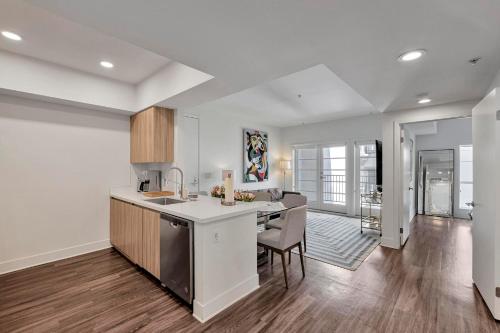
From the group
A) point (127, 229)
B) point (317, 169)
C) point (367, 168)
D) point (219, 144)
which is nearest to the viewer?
point (127, 229)

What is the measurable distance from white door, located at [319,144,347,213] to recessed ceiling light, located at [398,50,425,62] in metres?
4.53

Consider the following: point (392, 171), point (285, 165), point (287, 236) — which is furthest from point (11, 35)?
point (285, 165)

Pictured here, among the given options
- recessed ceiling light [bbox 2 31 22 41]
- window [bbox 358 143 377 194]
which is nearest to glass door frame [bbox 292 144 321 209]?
window [bbox 358 143 377 194]

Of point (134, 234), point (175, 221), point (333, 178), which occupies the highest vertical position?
point (333, 178)

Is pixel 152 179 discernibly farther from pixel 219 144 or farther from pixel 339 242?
pixel 339 242

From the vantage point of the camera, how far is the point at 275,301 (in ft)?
7.18

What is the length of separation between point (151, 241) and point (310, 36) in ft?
8.34

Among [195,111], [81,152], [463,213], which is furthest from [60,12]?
[463,213]

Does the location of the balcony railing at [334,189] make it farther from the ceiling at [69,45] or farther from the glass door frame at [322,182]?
the ceiling at [69,45]

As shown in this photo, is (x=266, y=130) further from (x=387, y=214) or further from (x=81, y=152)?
(x=81, y=152)

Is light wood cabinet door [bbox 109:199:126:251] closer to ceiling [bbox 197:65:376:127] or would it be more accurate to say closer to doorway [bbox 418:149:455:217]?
ceiling [bbox 197:65:376:127]

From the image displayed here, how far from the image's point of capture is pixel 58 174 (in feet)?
10.4

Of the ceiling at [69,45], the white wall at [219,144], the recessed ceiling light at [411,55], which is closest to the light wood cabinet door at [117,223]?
the white wall at [219,144]

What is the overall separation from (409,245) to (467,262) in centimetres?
78
